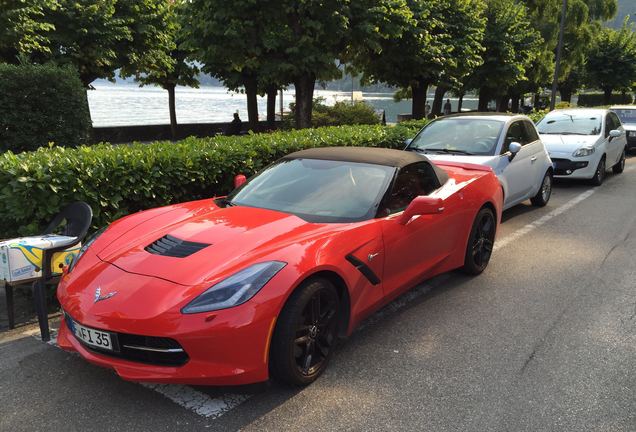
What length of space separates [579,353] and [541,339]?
28cm

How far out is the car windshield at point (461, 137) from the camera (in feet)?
24.2

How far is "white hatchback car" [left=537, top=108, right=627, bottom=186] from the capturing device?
10508 millimetres

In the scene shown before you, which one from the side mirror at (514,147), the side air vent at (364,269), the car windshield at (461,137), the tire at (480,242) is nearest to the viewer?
the side air vent at (364,269)

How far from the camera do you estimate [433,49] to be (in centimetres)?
1789

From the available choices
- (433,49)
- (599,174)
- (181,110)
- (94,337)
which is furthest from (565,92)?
(94,337)

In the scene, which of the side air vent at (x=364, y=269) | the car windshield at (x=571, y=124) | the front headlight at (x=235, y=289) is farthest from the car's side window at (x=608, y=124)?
the front headlight at (x=235, y=289)

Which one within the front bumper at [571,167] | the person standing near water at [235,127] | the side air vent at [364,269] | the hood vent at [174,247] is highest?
the hood vent at [174,247]

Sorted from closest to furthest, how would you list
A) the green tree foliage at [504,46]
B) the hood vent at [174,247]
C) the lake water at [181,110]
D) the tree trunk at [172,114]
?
the hood vent at [174,247]
the green tree foliage at [504,46]
the tree trunk at [172,114]
the lake water at [181,110]

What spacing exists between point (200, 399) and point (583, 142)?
1005 centimetres

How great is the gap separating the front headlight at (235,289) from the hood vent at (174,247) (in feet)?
1.39

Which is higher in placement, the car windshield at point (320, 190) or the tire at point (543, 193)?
the car windshield at point (320, 190)

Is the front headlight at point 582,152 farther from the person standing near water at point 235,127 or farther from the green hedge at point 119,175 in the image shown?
the person standing near water at point 235,127

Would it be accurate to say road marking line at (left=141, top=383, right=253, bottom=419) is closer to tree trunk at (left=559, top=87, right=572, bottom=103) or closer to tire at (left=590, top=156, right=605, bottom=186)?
tire at (left=590, top=156, right=605, bottom=186)

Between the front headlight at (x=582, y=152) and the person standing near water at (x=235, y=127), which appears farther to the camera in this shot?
the person standing near water at (x=235, y=127)
